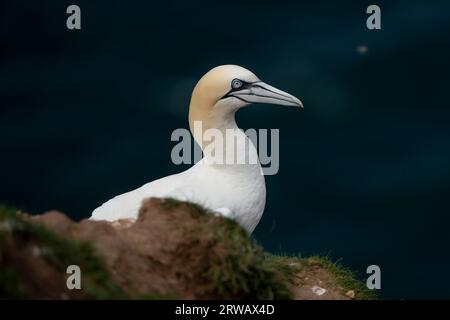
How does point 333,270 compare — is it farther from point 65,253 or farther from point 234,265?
point 65,253

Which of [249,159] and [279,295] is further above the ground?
[249,159]

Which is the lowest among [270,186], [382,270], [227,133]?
[382,270]

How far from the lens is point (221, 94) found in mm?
14102

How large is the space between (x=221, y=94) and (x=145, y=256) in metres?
3.90

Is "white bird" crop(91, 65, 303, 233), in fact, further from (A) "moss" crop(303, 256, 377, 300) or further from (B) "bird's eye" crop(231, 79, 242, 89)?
(A) "moss" crop(303, 256, 377, 300)

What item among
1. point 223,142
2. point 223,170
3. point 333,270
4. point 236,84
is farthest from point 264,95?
point 333,270

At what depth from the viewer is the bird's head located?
1408 centimetres

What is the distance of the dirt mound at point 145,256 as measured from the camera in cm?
956

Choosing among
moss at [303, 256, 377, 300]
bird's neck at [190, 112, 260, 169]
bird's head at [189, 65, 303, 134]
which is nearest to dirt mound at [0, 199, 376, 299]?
moss at [303, 256, 377, 300]

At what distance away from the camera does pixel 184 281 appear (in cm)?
1070
